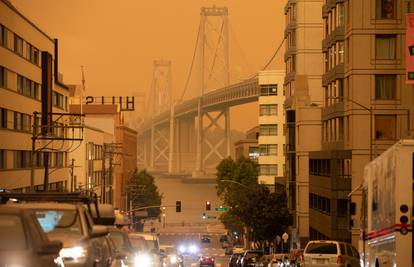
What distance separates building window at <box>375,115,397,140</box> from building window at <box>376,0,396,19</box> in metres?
5.88

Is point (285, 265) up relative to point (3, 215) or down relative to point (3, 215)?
down

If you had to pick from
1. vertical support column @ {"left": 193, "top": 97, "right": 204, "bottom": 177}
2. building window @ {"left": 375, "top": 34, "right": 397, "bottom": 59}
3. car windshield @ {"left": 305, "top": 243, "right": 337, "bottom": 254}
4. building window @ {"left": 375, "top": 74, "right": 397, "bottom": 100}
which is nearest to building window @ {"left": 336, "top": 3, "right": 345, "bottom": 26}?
building window @ {"left": 375, "top": 34, "right": 397, "bottom": 59}

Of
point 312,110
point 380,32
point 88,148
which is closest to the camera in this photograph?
point 380,32

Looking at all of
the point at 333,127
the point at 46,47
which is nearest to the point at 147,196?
the point at 46,47

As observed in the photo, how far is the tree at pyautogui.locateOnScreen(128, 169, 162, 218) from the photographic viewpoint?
146 m

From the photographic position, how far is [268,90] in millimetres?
124375

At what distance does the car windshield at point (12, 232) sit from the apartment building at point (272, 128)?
363ft

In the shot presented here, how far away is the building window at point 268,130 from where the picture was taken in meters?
123

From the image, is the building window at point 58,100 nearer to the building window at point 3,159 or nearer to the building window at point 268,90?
the building window at point 3,159

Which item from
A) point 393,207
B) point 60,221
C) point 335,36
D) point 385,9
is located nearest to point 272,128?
point 335,36

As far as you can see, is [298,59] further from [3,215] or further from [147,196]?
[3,215]

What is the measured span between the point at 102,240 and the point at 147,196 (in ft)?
455

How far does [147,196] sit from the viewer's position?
15550cm

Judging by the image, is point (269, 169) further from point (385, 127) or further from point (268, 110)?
point (385, 127)
